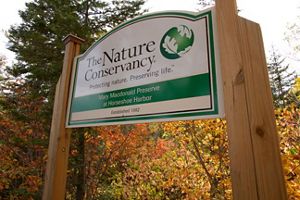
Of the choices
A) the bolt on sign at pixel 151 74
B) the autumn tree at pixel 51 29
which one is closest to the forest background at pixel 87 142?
the autumn tree at pixel 51 29

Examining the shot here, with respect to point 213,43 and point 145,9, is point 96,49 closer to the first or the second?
point 213,43

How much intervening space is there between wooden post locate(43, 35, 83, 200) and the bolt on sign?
0.22ft

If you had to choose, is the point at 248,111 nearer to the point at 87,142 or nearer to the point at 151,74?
the point at 151,74

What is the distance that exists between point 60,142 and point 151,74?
881 millimetres

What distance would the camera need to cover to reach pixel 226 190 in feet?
11.0

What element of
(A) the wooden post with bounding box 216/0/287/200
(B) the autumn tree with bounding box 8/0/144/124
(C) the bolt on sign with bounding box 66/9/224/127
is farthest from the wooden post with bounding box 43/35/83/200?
(B) the autumn tree with bounding box 8/0/144/124

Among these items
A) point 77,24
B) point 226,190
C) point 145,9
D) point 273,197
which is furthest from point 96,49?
point 145,9

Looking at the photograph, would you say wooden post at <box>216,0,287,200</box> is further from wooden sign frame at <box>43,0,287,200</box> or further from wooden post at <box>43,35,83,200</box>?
wooden post at <box>43,35,83,200</box>

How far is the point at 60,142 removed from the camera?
153 cm

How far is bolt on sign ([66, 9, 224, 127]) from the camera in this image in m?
1.03

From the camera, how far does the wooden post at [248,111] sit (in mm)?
760

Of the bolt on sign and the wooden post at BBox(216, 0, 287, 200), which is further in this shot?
the bolt on sign

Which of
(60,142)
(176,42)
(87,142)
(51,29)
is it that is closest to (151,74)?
(176,42)

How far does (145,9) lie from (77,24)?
1.89 metres
